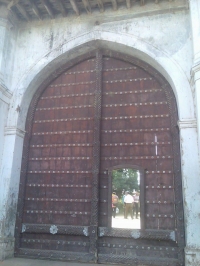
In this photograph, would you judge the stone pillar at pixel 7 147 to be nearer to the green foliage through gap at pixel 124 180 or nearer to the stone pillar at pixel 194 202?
the green foliage through gap at pixel 124 180

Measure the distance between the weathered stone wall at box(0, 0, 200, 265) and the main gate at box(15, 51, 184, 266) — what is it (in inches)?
7.9

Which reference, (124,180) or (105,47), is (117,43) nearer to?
(105,47)

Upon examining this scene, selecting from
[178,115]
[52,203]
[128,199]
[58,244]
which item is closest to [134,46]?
[178,115]

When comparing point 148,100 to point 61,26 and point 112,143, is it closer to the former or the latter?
point 112,143

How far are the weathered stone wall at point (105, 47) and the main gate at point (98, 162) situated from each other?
0.20m

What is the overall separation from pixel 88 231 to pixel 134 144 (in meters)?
1.45

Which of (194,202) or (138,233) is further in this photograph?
(138,233)

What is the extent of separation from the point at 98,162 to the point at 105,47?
6.56 ft

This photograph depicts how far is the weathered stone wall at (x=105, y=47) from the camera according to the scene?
153 inches

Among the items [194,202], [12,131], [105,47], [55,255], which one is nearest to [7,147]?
[12,131]

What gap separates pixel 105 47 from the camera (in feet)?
16.0

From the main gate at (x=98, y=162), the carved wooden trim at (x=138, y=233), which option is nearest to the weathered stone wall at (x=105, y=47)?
the main gate at (x=98, y=162)

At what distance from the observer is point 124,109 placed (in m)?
4.55

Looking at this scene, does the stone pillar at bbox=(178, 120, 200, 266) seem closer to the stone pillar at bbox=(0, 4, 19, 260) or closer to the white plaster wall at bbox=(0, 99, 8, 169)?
the stone pillar at bbox=(0, 4, 19, 260)
